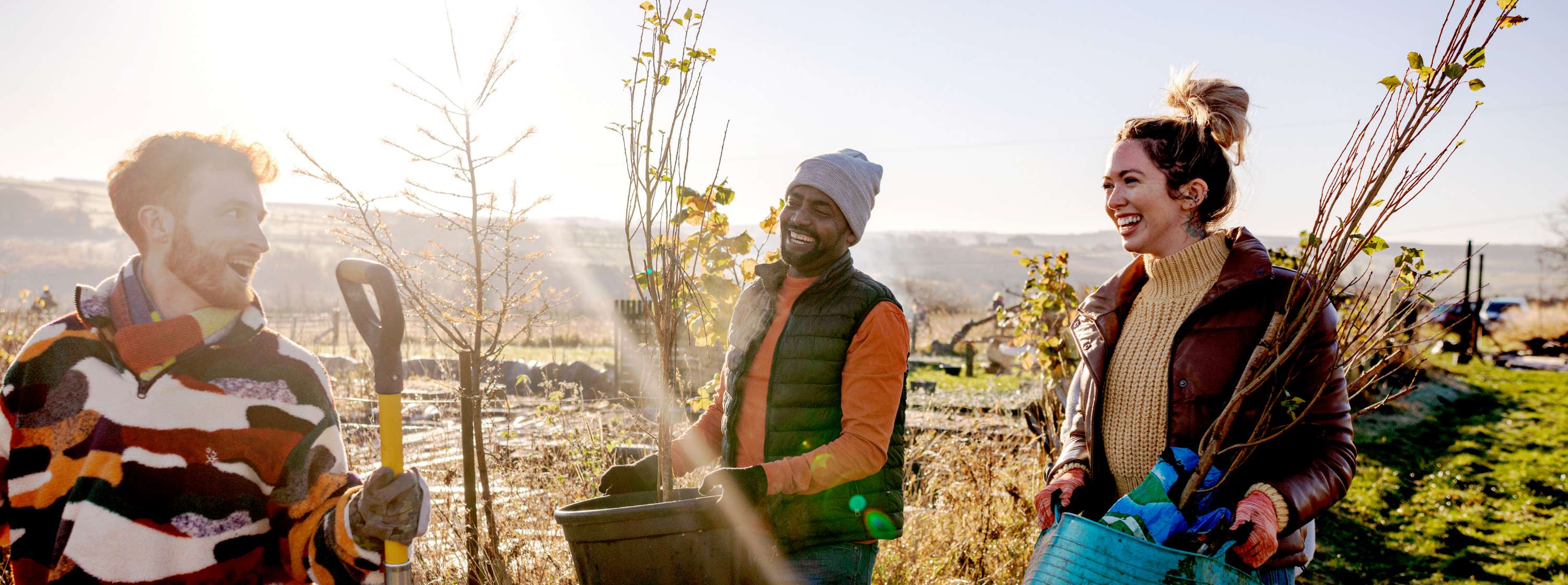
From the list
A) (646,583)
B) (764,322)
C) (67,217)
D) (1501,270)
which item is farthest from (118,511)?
(1501,270)

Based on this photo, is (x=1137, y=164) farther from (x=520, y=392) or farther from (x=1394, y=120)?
(x=520, y=392)

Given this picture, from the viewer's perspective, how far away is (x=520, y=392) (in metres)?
11.9

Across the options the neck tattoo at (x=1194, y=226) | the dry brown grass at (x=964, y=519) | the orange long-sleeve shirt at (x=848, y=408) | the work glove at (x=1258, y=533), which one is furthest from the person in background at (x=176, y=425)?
the dry brown grass at (x=964, y=519)

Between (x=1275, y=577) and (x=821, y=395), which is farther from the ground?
(x=821, y=395)

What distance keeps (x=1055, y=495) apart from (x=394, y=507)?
1340mm

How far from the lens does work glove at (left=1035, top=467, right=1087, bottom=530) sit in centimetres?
190

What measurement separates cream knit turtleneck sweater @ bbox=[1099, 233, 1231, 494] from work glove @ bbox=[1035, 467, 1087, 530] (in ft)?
0.32

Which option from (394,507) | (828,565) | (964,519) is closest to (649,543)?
Answer: (394,507)

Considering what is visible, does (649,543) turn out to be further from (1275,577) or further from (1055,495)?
(1275,577)

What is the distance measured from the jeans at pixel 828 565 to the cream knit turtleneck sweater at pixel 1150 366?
0.63 meters

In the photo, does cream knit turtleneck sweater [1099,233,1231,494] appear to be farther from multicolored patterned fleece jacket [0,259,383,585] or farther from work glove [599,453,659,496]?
multicolored patterned fleece jacket [0,259,383,585]

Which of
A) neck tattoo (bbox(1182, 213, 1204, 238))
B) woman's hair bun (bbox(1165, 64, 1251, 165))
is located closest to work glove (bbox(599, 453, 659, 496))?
neck tattoo (bbox(1182, 213, 1204, 238))

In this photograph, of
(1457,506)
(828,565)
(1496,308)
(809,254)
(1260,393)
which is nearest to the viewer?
(1260,393)

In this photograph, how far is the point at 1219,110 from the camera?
1.96 metres
